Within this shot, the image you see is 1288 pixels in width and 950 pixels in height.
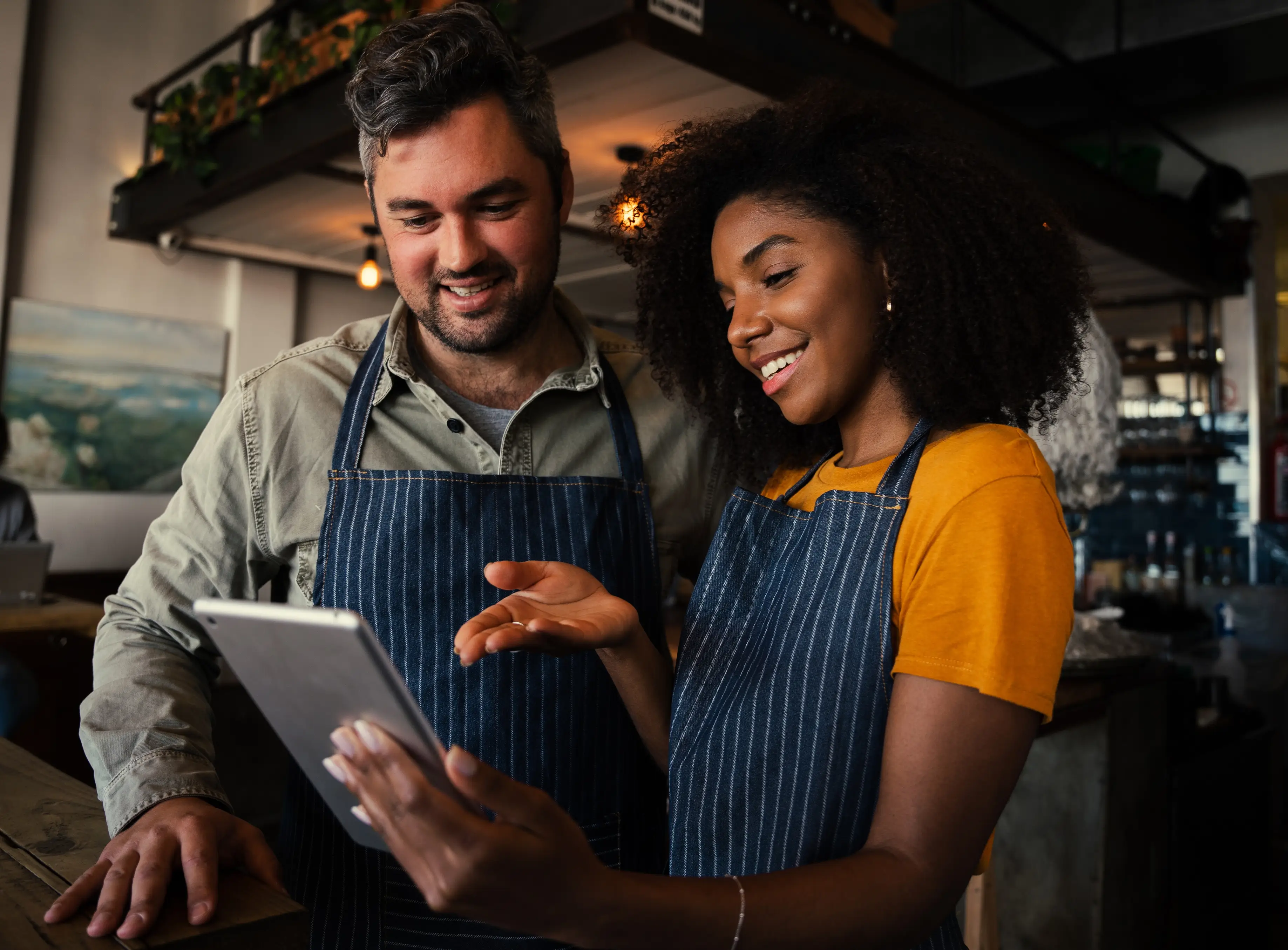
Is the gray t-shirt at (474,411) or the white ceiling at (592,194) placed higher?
the white ceiling at (592,194)

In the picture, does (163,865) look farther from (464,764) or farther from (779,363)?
(779,363)

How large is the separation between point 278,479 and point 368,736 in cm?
75

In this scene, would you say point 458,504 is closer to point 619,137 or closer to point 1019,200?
point 1019,200

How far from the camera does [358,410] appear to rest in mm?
1391

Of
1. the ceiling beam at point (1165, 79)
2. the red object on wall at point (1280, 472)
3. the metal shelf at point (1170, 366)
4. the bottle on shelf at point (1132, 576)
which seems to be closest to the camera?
the bottle on shelf at point (1132, 576)

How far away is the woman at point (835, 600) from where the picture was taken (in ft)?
2.55

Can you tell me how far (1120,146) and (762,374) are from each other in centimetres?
616

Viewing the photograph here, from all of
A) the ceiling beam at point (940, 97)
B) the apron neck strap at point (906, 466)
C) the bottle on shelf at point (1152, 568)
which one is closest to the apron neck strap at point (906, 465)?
the apron neck strap at point (906, 466)

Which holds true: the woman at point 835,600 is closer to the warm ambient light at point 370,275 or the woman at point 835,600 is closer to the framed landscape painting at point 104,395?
the warm ambient light at point 370,275

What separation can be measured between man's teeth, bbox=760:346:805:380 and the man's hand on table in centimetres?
77

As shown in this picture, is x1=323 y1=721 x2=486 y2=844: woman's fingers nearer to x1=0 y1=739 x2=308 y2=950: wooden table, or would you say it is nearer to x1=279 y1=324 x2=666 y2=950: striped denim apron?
x1=0 y1=739 x2=308 y2=950: wooden table

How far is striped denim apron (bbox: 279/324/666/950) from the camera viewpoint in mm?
1280

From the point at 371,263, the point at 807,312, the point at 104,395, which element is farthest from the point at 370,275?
the point at 807,312

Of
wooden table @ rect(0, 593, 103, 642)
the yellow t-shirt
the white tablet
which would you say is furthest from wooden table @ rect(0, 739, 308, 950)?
wooden table @ rect(0, 593, 103, 642)
